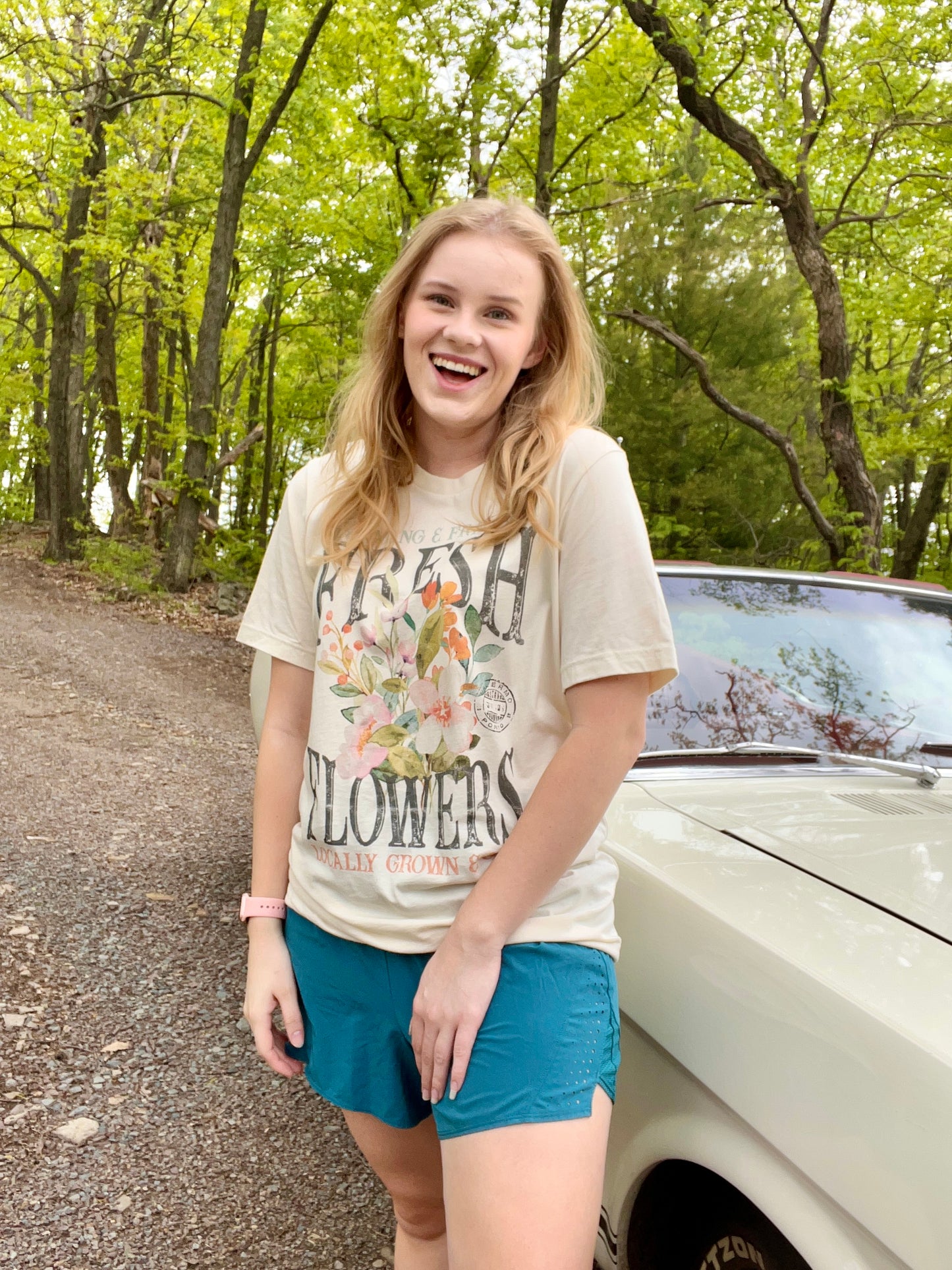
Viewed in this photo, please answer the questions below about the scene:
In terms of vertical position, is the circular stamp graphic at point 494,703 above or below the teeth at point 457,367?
below

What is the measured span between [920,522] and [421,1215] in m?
16.7

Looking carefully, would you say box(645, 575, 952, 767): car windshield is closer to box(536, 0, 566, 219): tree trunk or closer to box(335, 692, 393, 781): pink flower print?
box(335, 692, 393, 781): pink flower print

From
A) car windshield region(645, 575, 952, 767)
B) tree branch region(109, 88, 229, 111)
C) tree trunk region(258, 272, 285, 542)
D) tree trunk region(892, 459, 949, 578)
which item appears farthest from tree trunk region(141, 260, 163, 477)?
car windshield region(645, 575, 952, 767)

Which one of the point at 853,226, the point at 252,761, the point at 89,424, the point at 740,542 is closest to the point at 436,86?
the point at 853,226

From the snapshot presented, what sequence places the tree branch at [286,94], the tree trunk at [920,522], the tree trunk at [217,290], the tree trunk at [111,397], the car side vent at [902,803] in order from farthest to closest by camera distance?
the tree trunk at [111,397] < the tree trunk at [920,522] < the tree trunk at [217,290] < the tree branch at [286,94] < the car side vent at [902,803]

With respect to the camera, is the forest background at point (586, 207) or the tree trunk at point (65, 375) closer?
the forest background at point (586, 207)

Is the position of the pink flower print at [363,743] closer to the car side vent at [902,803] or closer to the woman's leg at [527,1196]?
the woman's leg at [527,1196]

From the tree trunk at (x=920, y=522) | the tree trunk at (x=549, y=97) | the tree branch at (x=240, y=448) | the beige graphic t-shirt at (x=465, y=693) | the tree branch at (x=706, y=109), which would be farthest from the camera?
the tree trunk at (x=920, y=522)

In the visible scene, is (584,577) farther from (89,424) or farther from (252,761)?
(89,424)

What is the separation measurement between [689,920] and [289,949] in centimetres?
65

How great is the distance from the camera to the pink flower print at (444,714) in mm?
1534

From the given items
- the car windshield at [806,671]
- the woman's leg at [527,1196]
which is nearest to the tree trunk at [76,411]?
the car windshield at [806,671]

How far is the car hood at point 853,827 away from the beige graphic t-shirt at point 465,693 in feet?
1.64

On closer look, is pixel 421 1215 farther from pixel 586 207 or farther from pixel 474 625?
pixel 586 207
